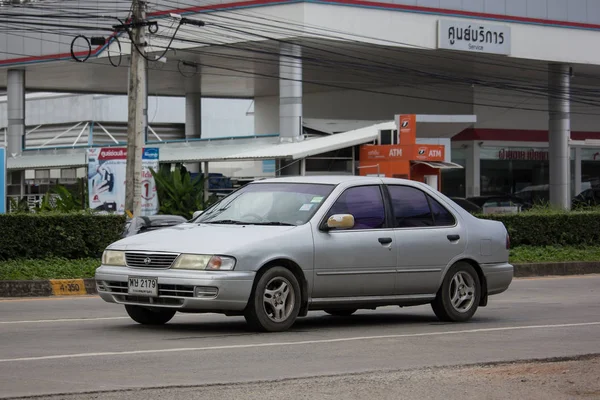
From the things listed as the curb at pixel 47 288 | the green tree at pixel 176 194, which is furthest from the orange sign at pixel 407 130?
the curb at pixel 47 288

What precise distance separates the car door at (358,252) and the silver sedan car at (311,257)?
0.01 metres

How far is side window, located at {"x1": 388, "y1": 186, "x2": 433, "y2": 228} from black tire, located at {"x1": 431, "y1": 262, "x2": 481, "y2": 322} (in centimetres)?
61

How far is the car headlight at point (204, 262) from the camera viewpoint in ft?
33.1

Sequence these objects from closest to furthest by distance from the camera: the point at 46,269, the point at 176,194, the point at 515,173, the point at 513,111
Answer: the point at 46,269
the point at 176,194
the point at 513,111
the point at 515,173

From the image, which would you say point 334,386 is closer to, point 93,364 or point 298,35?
point 93,364

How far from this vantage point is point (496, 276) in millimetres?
12484

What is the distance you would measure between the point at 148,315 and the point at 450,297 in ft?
10.8

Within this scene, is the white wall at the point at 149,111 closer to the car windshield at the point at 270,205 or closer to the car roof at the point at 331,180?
the car roof at the point at 331,180

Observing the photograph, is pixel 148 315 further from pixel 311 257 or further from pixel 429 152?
pixel 429 152

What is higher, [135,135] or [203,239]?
[135,135]

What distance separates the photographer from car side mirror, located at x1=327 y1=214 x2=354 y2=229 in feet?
35.6

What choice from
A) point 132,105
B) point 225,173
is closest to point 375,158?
point 225,173

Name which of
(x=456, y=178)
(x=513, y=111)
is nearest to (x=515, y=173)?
(x=456, y=178)

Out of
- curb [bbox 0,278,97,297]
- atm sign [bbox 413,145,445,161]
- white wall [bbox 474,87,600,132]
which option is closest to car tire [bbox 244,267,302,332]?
curb [bbox 0,278,97,297]
